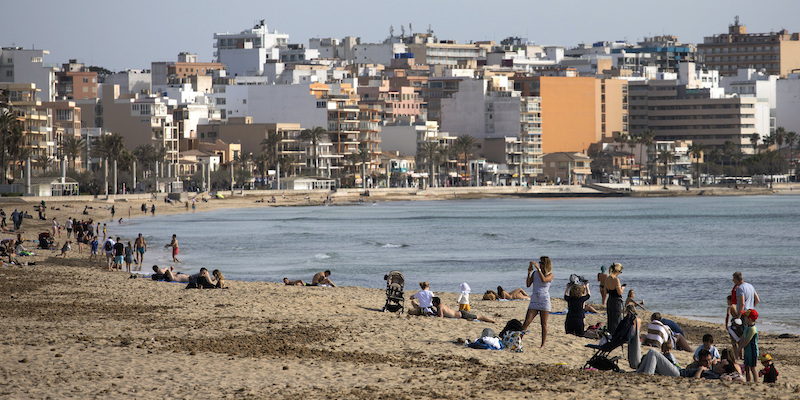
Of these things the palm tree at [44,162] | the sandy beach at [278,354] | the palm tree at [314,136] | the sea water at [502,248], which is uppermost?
the palm tree at [314,136]

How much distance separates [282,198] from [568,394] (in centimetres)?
9720

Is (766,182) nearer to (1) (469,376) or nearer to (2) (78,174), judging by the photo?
(2) (78,174)

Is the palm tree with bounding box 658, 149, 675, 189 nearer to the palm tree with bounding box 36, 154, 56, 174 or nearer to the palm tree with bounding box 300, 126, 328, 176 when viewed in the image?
the palm tree with bounding box 300, 126, 328, 176

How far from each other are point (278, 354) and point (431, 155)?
4964 inches

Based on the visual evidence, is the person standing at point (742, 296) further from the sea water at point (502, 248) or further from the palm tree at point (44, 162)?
the palm tree at point (44, 162)


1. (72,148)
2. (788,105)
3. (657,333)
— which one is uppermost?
(788,105)

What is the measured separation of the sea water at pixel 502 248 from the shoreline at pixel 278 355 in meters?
9.66

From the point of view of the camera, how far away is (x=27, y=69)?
426 ft

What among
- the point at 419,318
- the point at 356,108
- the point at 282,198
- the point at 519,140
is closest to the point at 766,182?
the point at 519,140

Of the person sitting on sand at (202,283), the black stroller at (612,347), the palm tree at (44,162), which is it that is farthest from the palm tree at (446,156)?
the black stroller at (612,347)

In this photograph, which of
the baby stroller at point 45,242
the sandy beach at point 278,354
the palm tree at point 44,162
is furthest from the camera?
the palm tree at point 44,162

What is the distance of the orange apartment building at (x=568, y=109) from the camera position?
164750 millimetres

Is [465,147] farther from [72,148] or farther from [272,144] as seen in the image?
[72,148]

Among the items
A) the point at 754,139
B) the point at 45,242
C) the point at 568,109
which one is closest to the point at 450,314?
the point at 45,242
